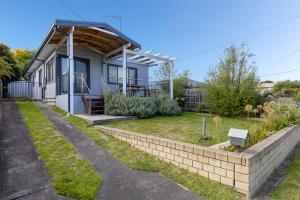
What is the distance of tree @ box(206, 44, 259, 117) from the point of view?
9.63 meters

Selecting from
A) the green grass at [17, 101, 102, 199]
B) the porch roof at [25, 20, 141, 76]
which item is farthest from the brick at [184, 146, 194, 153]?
the porch roof at [25, 20, 141, 76]

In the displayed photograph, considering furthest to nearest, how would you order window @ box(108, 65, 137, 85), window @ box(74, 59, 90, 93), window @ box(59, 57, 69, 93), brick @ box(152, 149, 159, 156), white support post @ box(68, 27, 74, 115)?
window @ box(108, 65, 137, 85) → window @ box(74, 59, 90, 93) → window @ box(59, 57, 69, 93) → white support post @ box(68, 27, 74, 115) → brick @ box(152, 149, 159, 156)

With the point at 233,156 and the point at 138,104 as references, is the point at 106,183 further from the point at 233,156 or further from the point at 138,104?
the point at 138,104

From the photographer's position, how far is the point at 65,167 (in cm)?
350

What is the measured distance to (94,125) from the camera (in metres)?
6.34

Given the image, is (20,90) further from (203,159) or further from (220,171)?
(220,171)

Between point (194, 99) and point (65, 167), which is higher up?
point (194, 99)

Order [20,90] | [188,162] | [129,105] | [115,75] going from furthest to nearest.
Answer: [20,90], [115,75], [129,105], [188,162]

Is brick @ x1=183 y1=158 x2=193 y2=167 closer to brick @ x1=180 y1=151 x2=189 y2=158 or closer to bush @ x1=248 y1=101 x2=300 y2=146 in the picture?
brick @ x1=180 y1=151 x2=189 y2=158

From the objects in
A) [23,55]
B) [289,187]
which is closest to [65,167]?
[289,187]

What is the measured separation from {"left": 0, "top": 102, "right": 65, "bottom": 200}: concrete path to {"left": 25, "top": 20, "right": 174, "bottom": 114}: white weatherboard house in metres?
3.62

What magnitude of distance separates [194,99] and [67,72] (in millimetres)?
7165

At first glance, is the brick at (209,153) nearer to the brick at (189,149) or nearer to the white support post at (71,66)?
the brick at (189,149)

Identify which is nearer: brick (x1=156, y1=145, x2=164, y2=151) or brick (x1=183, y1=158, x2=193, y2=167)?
brick (x1=183, y1=158, x2=193, y2=167)
